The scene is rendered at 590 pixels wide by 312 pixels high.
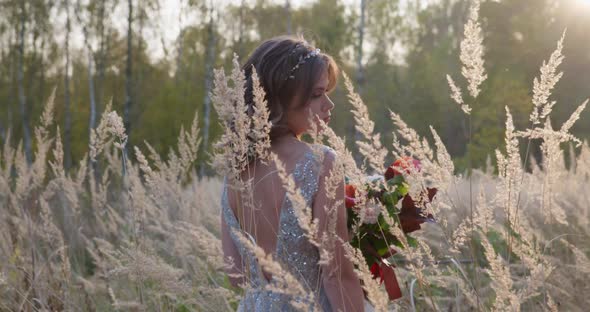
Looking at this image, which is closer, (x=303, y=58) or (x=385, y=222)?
(x=385, y=222)

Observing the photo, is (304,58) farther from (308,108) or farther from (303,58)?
(308,108)

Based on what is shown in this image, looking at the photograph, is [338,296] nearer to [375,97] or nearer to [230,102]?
[230,102]

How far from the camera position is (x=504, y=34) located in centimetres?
2070

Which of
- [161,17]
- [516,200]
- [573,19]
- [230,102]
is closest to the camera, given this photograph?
[230,102]

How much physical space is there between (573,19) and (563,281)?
18189mm

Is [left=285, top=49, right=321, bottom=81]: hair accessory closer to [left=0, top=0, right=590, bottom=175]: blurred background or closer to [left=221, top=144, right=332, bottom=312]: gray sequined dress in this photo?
[left=221, top=144, right=332, bottom=312]: gray sequined dress

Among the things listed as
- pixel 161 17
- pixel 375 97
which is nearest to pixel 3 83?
pixel 161 17

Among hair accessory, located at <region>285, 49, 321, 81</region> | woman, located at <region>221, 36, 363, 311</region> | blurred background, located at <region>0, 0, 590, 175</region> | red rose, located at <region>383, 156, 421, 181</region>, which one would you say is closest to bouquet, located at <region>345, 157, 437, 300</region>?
red rose, located at <region>383, 156, 421, 181</region>

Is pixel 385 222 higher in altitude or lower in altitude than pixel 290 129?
lower

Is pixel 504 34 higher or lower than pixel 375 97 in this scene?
higher

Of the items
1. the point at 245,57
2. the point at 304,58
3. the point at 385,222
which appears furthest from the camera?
the point at 245,57

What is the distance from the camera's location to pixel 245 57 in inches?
881

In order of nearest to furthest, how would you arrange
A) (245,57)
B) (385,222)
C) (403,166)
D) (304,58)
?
(403,166)
(385,222)
(304,58)
(245,57)

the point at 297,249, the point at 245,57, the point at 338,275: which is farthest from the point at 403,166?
the point at 245,57
